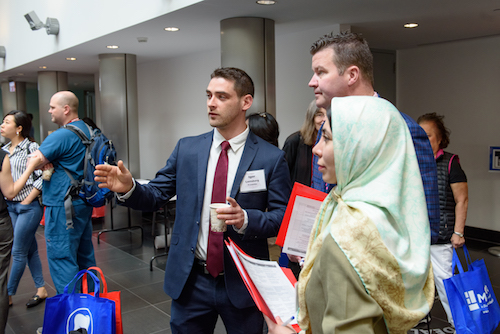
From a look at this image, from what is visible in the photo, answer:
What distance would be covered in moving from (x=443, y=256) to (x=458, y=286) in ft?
2.40

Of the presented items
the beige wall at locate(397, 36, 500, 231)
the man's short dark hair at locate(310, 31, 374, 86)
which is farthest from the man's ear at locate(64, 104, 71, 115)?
the beige wall at locate(397, 36, 500, 231)

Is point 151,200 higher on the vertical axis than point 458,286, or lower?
higher

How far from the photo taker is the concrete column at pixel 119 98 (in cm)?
826

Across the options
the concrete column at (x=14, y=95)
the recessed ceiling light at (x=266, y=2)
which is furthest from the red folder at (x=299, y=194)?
the concrete column at (x=14, y=95)

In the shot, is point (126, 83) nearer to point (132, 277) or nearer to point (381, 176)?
point (132, 277)

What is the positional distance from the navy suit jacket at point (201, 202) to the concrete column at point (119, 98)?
21.6ft

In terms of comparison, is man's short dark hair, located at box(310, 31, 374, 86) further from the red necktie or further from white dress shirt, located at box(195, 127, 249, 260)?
the red necktie

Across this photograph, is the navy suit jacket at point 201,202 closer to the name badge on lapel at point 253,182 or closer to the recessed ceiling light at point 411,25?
the name badge on lapel at point 253,182

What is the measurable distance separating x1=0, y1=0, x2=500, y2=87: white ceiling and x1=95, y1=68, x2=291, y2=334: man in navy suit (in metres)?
2.88

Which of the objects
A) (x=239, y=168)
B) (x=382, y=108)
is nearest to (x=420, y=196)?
(x=382, y=108)

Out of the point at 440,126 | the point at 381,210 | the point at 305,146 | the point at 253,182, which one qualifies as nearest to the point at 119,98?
the point at 305,146

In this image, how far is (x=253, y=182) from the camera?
1971 mm

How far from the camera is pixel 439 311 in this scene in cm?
389

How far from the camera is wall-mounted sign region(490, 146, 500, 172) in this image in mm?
6293
